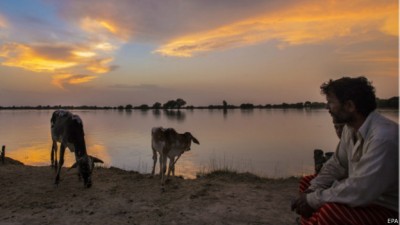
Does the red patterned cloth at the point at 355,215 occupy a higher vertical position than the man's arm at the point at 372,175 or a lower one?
lower

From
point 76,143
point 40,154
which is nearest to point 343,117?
point 76,143

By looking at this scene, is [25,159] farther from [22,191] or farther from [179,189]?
[179,189]

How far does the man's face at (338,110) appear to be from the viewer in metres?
3.46

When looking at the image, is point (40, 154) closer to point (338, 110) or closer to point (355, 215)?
point (338, 110)

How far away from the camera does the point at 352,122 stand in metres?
3.46

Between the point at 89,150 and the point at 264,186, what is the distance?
16052 mm

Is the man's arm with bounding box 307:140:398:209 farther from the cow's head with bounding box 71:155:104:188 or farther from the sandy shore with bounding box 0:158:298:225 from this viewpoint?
the cow's head with bounding box 71:155:104:188

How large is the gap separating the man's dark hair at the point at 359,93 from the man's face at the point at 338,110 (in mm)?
48

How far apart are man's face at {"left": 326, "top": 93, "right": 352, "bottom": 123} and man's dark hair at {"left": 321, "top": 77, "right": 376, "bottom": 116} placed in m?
0.05

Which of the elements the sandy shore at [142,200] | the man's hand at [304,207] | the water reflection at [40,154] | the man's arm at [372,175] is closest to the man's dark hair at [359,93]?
the man's arm at [372,175]

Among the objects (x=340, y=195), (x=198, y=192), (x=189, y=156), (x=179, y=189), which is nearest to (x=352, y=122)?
(x=340, y=195)

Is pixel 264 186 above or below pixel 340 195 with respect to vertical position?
below

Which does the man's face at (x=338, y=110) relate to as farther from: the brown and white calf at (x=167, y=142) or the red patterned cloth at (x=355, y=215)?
the brown and white calf at (x=167, y=142)

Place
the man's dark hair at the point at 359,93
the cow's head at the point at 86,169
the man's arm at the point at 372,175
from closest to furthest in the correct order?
the man's arm at the point at 372,175
the man's dark hair at the point at 359,93
the cow's head at the point at 86,169
